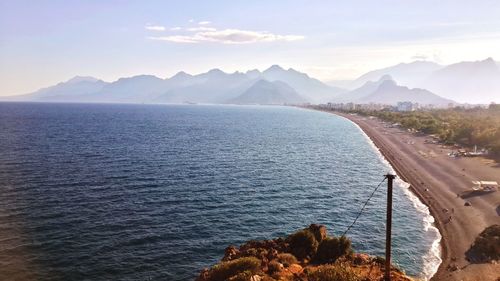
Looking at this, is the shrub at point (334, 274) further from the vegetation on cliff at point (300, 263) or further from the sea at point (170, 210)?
the sea at point (170, 210)

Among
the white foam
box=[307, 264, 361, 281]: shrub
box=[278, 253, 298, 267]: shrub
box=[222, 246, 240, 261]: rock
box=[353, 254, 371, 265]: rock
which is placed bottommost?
the white foam

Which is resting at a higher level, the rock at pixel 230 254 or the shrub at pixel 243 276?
the shrub at pixel 243 276

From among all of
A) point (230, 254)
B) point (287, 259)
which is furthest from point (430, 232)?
point (230, 254)

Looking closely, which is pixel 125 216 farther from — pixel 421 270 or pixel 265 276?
pixel 421 270

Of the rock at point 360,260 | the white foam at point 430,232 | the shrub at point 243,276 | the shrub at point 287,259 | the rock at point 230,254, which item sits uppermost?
the shrub at point 243,276

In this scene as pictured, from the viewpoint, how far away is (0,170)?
74.6m

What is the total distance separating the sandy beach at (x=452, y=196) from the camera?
130 feet

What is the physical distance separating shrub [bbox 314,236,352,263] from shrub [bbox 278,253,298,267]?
320 centimetres

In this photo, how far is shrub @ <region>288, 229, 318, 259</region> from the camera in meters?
35.9

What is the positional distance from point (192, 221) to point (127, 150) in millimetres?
63533

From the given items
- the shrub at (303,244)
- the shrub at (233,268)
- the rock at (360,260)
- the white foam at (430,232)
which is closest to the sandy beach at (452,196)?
the white foam at (430,232)

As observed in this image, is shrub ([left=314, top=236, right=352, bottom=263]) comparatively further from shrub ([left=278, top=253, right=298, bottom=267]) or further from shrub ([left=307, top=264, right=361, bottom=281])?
shrub ([left=307, top=264, right=361, bottom=281])

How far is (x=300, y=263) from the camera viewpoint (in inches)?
1331

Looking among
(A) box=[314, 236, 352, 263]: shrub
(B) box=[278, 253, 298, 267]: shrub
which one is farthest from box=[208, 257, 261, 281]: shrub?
(A) box=[314, 236, 352, 263]: shrub
